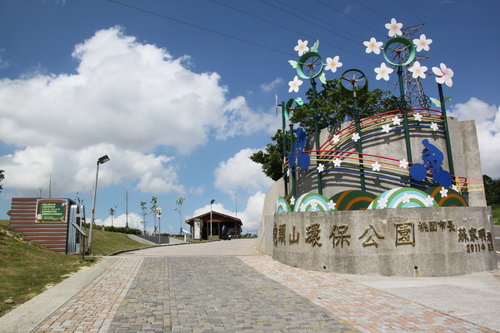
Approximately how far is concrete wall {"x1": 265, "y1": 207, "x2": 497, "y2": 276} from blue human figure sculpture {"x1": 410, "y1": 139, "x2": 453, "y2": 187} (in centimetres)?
162

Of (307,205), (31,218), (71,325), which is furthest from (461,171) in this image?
(31,218)

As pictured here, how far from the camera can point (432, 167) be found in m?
14.1

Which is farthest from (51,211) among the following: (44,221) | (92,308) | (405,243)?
(405,243)

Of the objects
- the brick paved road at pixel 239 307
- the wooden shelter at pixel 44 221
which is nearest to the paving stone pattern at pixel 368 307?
the brick paved road at pixel 239 307

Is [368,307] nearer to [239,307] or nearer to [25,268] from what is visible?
[239,307]

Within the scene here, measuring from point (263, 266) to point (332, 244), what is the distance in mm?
3021

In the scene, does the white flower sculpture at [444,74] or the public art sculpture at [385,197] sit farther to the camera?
the white flower sculpture at [444,74]

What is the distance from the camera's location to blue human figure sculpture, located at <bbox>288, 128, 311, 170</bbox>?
1590 centimetres

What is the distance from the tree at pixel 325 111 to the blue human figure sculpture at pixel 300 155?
235 cm

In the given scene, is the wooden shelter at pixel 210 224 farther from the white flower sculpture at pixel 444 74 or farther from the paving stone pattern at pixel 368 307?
the paving stone pattern at pixel 368 307

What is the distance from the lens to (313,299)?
8484 mm

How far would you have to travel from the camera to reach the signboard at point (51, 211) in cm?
1898

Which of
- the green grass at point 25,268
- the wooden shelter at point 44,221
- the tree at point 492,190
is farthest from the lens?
the tree at point 492,190

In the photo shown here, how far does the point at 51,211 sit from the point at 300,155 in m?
13.1
